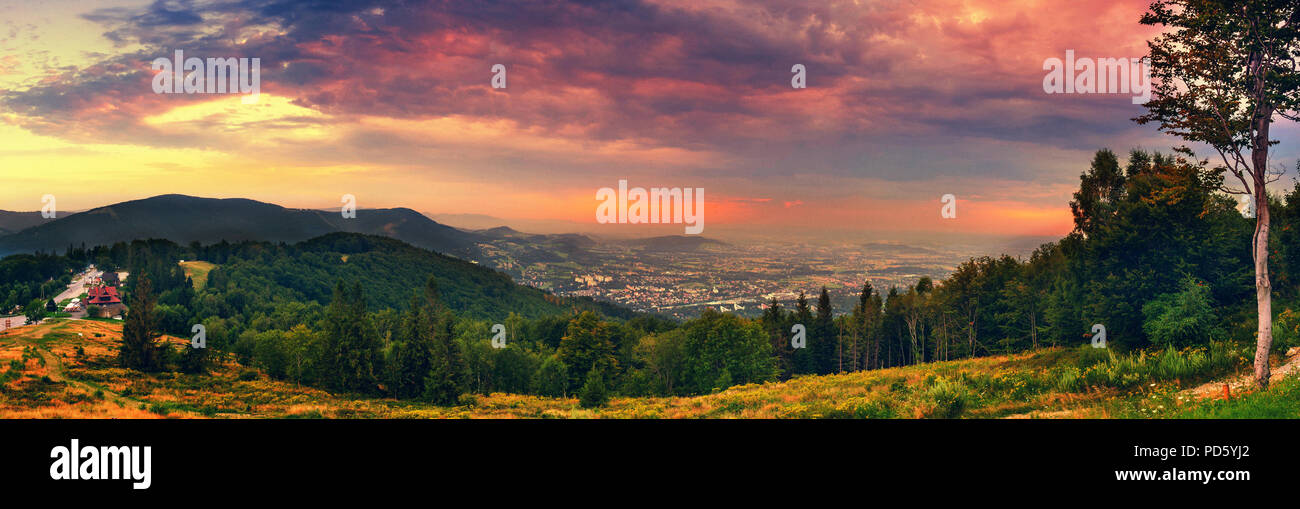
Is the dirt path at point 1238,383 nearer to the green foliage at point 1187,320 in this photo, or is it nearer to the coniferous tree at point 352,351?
the green foliage at point 1187,320

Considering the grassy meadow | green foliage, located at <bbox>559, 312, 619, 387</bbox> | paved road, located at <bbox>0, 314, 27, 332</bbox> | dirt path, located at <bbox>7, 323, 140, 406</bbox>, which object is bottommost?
green foliage, located at <bbox>559, 312, 619, 387</bbox>

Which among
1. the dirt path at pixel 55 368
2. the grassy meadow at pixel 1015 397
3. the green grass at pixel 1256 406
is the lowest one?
the dirt path at pixel 55 368

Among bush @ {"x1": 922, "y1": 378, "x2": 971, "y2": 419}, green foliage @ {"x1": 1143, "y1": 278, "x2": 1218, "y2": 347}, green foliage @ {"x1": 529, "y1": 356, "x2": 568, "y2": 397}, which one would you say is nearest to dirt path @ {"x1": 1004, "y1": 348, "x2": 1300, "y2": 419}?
bush @ {"x1": 922, "y1": 378, "x2": 971, "y2": 419}

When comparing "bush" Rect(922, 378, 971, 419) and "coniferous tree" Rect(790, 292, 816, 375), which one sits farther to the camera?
"coniferous tree" Rect(790, 292, 816, 375)

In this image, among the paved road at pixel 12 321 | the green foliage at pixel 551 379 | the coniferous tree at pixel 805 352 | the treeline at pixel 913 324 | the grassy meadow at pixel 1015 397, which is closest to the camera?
the grassy meadow at pixel 1015 397

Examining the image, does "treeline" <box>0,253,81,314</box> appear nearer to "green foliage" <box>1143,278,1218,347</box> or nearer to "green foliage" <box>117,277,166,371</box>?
"green foliage" <box>117,277,166,371</box>

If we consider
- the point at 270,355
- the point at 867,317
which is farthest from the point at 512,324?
the point at 867,317

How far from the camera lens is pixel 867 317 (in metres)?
80.0

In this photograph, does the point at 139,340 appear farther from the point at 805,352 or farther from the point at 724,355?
the point at 805,352

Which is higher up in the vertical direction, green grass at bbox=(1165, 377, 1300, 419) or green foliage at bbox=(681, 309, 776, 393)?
green grass at bbox=(1165, 377, 1300, 419)

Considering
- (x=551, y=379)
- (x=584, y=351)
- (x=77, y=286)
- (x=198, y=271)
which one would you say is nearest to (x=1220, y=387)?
(x=584, y=351)

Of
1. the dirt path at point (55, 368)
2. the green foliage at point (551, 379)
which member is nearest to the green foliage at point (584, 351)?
the green foliage at point (551, 379)

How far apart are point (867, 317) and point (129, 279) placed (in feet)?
538

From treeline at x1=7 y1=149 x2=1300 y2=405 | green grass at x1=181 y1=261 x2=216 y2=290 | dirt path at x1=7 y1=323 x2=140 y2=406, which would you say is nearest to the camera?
treeline at x1=7 y1=149 x2=1300 y2=405
